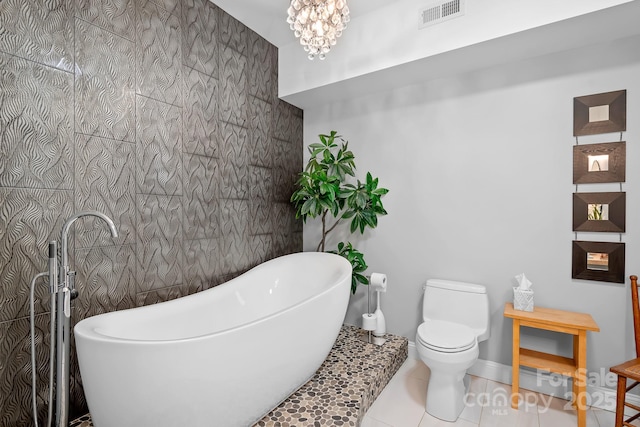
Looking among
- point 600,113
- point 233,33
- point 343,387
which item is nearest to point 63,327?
point 343,387

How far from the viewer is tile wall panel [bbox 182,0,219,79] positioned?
2.08 metres

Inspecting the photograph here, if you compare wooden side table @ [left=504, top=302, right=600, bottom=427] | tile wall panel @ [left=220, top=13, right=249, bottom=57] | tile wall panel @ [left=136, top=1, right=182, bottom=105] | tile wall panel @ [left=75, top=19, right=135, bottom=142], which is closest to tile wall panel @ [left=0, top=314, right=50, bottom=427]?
tile wall panel @ [left=75, top=19, right=135, bottom=142]

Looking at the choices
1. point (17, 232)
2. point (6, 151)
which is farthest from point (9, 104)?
point (17, 232)

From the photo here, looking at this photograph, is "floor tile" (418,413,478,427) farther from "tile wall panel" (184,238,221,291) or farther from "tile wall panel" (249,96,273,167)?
"tile wall panel" (249,96,273,167)

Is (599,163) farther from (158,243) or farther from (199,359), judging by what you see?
(158,243)

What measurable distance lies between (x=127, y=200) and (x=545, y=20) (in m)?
2.60

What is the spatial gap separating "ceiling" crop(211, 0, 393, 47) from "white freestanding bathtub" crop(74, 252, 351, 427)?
1940 millimetres

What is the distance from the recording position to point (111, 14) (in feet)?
5.57

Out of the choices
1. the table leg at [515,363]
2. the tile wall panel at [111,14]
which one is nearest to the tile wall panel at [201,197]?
the tile wall panel at [111,14]

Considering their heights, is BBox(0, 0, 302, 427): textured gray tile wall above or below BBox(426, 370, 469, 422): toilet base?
above

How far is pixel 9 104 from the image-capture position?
1.35 m

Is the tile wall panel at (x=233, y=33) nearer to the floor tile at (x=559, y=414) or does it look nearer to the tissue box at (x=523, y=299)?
the tissue box at (x=523, y=299)

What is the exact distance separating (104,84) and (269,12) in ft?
4.66

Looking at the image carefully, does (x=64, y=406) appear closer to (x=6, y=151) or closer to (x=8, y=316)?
(x=8, y=316)
